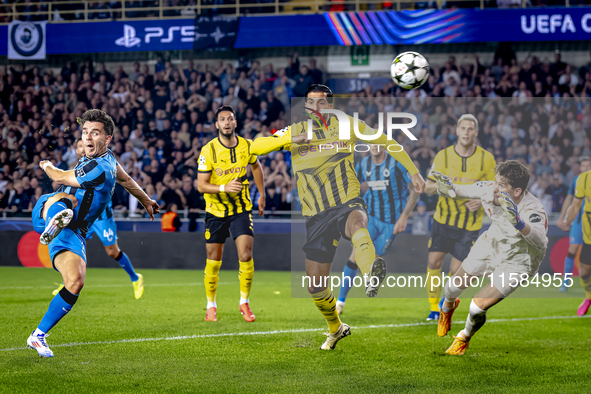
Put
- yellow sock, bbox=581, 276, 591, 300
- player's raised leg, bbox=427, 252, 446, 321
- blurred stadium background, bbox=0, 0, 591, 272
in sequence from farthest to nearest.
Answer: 1. blurred stadium background, bbox=0, 0, 591, 272
2. yellow sock, bbox=581, 276, 591, 300
3. player's raised leg, bbox=427, 252, 446, 321

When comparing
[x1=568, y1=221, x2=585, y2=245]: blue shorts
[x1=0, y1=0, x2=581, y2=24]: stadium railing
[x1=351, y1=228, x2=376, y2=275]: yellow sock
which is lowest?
[x1=568, y1=221, x2=585, y2=245]: blue shorts

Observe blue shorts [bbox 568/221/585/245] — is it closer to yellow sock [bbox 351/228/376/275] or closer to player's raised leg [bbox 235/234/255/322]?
player's raised leg [bbox 235/234/255/322]

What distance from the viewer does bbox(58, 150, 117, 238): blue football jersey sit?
5.00m

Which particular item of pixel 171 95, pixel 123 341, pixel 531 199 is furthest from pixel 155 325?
pixel 171 95

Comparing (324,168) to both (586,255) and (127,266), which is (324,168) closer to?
(127,266)

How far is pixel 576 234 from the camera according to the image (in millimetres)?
9172

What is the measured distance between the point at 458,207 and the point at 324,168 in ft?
6.63

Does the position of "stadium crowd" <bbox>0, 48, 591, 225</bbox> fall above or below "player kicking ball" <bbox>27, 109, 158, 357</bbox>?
above

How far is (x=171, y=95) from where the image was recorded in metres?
16.5

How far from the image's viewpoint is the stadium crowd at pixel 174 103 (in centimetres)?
1412

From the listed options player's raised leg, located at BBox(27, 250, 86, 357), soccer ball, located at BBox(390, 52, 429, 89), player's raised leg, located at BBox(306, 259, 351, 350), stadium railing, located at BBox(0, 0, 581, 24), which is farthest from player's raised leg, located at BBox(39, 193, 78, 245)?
stadium railing, located at BBox(0, 0, 581, 24)

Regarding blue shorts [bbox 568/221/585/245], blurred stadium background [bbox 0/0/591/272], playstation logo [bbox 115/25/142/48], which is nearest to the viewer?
blue shorts [bbox 568/221/585/245]

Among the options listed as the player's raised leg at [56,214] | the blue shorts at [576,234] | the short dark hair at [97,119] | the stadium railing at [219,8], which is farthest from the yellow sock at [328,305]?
the stadium railing at [219,8]

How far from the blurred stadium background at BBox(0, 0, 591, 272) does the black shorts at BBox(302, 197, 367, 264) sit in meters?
7.07
